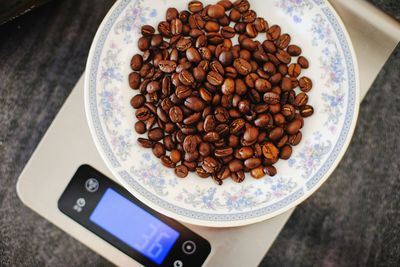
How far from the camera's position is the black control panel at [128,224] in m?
0.88

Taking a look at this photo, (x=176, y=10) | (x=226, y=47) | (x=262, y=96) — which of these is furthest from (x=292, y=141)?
(x=176, y=10)

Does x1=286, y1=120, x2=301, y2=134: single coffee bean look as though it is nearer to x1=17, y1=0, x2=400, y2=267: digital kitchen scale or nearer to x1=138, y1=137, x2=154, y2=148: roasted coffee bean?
x1=17, y1=0, x2=400, y2=267: digital kitchen scale

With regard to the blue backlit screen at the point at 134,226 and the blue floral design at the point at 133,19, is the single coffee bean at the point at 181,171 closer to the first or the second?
the blue backlit screen at the point at 134,226

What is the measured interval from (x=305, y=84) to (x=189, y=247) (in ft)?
1.21

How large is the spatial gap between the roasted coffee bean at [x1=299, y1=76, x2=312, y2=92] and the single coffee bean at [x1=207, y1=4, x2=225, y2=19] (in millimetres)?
191

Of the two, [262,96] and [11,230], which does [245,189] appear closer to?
[262,96]

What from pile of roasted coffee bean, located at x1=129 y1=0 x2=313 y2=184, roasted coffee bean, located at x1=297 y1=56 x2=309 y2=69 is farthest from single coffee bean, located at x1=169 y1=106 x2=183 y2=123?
roasted coffee bean, located at x1=297 y1=56 x2=309 y2=69

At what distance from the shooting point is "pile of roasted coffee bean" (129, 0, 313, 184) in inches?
33.8

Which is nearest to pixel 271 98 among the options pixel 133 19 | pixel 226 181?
pixel 226 181

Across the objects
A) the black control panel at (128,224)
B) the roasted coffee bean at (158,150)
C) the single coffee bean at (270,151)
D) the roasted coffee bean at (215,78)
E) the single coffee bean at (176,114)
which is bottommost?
the black control panel at (128,224)

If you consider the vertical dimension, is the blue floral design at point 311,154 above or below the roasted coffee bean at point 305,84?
below

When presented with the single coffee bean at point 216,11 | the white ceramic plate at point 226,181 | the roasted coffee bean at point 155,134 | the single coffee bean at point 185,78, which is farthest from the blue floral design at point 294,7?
the roasted coffee bean at point 155,134

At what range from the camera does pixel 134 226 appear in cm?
88

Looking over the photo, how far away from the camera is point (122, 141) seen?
0.84 meters
